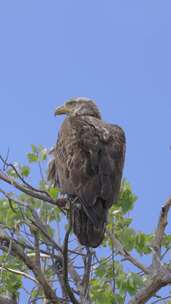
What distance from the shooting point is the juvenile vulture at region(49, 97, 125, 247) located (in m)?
6.59

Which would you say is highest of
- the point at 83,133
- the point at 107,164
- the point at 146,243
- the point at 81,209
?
the point at 83,133

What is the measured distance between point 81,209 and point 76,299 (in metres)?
1.16

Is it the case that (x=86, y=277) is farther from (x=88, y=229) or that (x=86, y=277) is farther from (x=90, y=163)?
(x=90, y=163)

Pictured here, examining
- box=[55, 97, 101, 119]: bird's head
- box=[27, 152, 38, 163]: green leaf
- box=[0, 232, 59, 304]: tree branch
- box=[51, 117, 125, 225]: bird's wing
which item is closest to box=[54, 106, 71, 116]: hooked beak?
Result: box=[55, 97, 101, 119]: bird's head

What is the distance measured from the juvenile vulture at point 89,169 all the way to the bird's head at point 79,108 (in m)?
1.27

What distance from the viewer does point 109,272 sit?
619cm

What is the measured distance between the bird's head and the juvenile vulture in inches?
50.0

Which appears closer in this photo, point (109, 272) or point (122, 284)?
point (122, 284)

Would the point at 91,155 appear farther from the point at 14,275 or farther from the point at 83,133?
the point at 14,275

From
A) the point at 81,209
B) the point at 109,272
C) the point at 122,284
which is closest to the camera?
the point at 122,284

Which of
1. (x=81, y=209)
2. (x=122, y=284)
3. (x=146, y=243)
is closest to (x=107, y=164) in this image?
(x=81, y=209)

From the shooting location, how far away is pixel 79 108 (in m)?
9.73

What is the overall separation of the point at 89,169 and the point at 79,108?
2.83 m

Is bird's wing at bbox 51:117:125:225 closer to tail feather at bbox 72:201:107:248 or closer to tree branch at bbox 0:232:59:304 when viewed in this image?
tail feather at bbox 72:201:107:248
